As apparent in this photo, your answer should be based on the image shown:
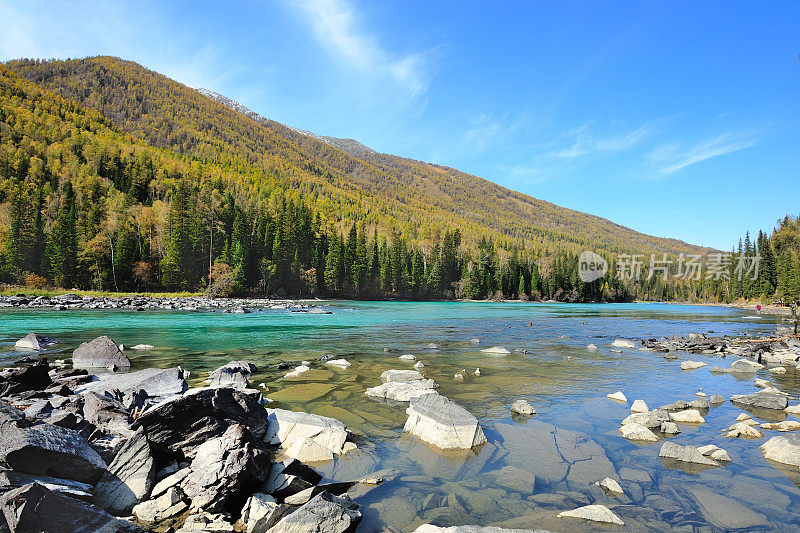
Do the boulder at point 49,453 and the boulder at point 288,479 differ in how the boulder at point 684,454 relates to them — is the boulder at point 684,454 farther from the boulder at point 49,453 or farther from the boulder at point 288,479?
the boulder at point 49,453

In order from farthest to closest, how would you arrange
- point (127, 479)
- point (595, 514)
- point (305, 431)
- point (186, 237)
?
point (186, 237) < point (305, 431) < point (127, 479) < point (595, 514)

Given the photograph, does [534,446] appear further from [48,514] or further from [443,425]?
[48,514]

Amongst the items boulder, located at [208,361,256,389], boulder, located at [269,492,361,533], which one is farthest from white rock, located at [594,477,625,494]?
boulder, located at [208,361,256,389]

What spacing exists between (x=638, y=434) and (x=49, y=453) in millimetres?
9884

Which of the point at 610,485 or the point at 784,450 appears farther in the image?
the point at 784,450

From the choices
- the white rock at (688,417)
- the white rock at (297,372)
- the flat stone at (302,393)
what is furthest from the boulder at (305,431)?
the white rock at (688,417)

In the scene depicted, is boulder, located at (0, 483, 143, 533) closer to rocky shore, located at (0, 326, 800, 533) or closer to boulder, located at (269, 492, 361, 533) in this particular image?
rocky shore, located at (0, 326, 800, 533)

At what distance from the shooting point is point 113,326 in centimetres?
2597

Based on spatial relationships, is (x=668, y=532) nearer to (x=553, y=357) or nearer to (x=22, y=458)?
(x=22, y=458)

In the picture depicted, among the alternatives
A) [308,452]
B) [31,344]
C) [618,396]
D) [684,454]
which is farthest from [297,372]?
[31,344]

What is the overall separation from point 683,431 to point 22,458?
11394 millimetres

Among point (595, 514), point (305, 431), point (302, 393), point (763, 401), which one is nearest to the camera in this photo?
point (595, 514)

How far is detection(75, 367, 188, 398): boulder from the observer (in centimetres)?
940

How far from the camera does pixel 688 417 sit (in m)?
8.96
